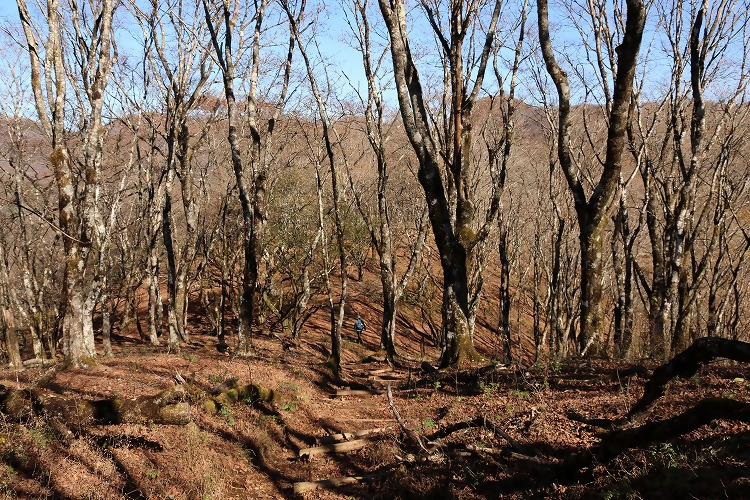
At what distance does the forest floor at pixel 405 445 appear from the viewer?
471 centimetres

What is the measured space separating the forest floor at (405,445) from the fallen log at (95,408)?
0.51ft

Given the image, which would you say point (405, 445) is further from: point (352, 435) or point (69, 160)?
point (69, 160)

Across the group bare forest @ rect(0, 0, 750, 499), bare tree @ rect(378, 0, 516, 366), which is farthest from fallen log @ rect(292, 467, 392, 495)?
bare tree @ rect(378, 0, 516, 366)

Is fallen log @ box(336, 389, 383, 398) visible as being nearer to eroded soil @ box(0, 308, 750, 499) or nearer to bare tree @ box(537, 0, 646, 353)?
eroded soil @ box(0, 308, 750, 499)

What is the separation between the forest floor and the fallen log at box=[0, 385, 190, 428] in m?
0.16

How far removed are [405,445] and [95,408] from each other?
4463 mm

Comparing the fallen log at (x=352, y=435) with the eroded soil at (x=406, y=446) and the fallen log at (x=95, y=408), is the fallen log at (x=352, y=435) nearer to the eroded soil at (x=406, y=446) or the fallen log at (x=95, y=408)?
the eroded soil at (x=406, y=446)

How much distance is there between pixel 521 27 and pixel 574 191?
6702 millimetres

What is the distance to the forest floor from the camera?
15.4 feet

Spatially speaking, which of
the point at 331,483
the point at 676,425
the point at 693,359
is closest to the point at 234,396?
the point at 331,483

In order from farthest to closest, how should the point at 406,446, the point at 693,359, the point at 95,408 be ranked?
the point at 95,408 → the point at 406,446 → the point at 693,359

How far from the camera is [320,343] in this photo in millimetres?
22906

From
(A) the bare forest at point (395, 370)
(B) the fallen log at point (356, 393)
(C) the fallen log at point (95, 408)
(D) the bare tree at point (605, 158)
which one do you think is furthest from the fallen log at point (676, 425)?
(B) the fallen log at point (356, 393)

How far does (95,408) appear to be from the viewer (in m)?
7.35
